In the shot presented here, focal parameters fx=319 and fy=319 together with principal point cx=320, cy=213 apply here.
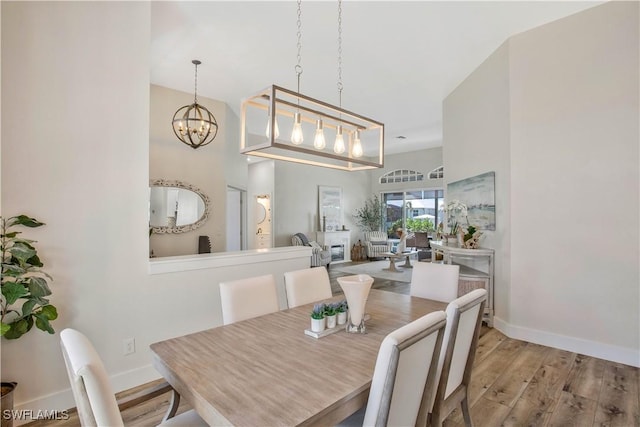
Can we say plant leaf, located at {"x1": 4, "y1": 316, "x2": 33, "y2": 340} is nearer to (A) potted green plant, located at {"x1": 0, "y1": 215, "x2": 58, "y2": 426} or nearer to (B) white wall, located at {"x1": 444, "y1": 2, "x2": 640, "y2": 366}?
(A) potted green plant, located at {"x1": 0, "y1": 215, "x2": 58, "y2": 426}

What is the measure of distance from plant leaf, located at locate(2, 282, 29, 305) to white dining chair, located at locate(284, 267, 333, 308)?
1544mm

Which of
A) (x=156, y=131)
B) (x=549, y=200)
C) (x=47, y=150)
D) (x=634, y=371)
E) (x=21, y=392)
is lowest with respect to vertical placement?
(x=634, y=371)

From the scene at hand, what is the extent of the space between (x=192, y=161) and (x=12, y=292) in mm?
3274

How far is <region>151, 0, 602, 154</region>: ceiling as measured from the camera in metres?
2.90

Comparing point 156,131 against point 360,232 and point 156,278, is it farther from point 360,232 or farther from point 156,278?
point 360,232

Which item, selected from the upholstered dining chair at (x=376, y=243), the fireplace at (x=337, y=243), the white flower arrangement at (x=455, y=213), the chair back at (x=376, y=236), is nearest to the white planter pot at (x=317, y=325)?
the white flower arrangement at (x=455, y=213)

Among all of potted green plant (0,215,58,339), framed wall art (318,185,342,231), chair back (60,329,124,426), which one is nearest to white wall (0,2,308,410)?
potted green plant (0,215,58,339)

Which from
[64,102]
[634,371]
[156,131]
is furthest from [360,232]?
[64,102]

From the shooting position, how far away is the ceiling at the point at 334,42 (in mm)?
2898

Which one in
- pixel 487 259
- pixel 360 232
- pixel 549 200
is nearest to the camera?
pixel 549 200

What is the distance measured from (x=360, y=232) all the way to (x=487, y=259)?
19.8 ft

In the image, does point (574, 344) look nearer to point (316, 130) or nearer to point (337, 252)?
point (316, 130)

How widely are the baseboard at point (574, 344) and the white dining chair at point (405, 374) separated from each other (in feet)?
8.90

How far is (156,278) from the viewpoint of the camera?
262 centimetres
